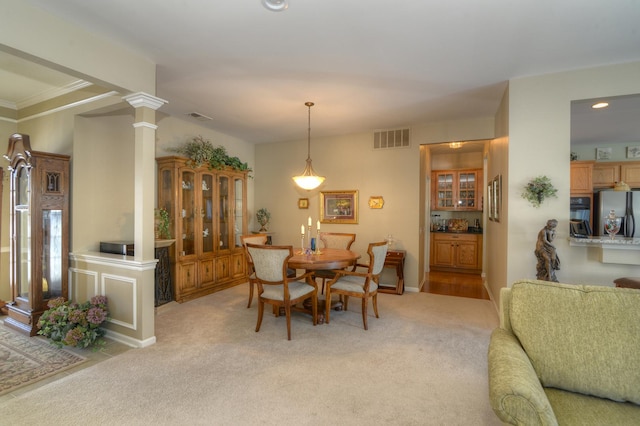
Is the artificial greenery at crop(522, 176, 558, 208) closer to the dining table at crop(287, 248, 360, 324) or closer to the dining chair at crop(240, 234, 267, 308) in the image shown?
the dining table at crop(287, 248, 360, 324)

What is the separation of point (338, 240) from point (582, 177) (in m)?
4.67

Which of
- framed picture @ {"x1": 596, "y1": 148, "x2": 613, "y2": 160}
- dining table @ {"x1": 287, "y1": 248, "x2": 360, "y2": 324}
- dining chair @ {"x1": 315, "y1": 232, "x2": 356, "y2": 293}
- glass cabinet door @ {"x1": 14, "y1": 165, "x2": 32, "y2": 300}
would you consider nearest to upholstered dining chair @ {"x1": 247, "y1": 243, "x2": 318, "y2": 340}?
dining table @ {"x1": 287, "y1": 248, "x2": 360, "y2": 324}

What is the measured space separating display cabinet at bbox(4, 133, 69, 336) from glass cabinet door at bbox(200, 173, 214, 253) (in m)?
1.76

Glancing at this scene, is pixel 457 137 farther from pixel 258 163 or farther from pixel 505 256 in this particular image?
pixel 258 163

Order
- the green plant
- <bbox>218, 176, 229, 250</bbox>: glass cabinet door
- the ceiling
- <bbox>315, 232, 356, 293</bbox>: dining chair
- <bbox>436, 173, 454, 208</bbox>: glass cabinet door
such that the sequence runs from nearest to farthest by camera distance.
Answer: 1. the ceiling
2. the green plant
3. <bbox>315, 232, 356, 293</bbox>: dining chair
4. <bbox>218, 176, 229, 250</bbox>: glass cabinet door
5. <bbox>436, 173, 454, 208</bbox>: glass cabinet door

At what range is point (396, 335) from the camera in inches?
125

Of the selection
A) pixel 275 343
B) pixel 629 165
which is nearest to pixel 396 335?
pixel 275 343

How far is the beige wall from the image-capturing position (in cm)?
292

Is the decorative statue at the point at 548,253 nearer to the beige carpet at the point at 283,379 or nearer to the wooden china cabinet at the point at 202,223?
the beige carpet at the point at 283,379

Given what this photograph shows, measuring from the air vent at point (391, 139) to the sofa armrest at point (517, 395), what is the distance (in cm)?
410

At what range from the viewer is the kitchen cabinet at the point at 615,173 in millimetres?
5402

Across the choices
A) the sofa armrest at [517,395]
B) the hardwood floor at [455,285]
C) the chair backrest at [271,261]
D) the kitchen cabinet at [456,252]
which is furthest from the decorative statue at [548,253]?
the kitchen cabinet at [456,252]

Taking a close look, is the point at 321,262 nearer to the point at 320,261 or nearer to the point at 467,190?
the point at 320,261

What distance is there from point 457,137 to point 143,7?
4227 millimetres
